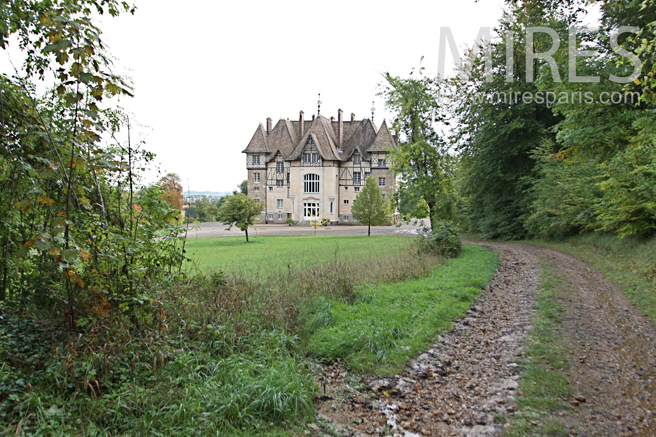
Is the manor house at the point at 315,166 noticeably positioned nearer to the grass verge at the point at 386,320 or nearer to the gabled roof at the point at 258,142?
the gabled roof at the point at 258,142

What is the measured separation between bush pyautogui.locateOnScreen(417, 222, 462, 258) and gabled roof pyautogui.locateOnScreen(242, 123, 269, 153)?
42.3 m

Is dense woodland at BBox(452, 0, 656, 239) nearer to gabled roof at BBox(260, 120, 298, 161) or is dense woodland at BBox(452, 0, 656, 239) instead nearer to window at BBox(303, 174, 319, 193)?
window at BBox(303, 174, 319, 193)

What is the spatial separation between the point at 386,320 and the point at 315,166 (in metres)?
45.9

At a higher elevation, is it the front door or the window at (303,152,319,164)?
the window at (303,152,319,164)

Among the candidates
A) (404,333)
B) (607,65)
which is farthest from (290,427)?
(607,65)

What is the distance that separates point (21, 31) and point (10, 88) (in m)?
0.79

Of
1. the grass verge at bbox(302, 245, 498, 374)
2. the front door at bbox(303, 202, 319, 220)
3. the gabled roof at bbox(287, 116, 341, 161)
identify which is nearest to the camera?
the grass verge at bbox(302, 245, 498, 374)

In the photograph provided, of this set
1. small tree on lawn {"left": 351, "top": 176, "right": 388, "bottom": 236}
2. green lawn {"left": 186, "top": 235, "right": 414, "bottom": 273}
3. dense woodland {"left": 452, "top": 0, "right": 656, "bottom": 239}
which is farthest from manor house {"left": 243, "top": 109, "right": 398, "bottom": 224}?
dense woodland {"left": 452, "top": 0, "right": 656, "bottom": 239}

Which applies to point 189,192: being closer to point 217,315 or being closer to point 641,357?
point 217,315

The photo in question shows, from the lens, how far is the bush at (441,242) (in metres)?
14.0

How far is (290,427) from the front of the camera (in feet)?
11.7

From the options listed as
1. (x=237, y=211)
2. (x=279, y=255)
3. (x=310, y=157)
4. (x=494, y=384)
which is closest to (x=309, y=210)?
(x=310, y=157)

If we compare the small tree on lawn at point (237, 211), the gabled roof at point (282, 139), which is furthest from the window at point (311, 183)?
the small tree on lawn at point (237, 211)

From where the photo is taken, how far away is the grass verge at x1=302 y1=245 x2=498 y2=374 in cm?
526
